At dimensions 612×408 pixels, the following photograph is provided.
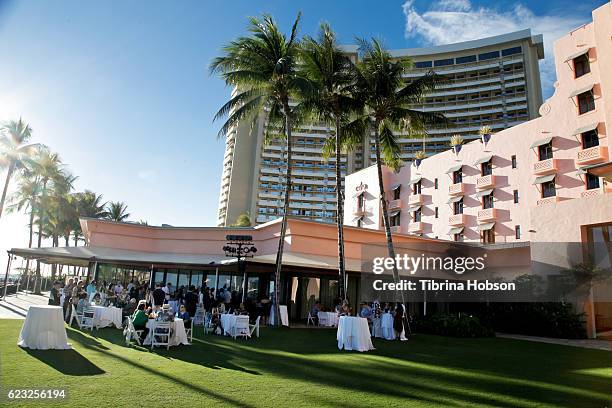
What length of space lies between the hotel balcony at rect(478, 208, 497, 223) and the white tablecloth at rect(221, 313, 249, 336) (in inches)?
959

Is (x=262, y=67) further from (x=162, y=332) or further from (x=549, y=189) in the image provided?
(x=549, y=189)

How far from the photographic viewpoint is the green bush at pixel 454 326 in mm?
16891

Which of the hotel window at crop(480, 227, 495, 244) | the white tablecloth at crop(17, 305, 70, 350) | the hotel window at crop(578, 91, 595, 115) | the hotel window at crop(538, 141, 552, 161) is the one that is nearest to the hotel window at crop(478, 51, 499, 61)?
the hotel window at crop(538, 141, 552, 161)

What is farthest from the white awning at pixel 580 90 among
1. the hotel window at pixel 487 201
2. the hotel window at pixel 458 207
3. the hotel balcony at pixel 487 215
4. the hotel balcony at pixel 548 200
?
the hotel window at pixel 458 207

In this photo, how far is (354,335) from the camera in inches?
455

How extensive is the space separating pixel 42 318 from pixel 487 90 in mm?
64718

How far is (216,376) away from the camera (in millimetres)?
7059

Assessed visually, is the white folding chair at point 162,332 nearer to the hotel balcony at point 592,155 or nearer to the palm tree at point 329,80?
the palm tree at point 329,80

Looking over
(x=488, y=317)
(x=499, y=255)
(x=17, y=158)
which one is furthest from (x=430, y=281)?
(x=17, y=158)

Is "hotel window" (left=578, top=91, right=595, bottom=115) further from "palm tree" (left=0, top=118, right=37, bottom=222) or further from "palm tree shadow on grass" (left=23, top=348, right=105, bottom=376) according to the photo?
"palm tree" (left=0, top=118, right=37, bottom=222)

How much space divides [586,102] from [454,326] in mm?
17594

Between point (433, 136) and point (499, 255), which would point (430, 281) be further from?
point (433, 136)

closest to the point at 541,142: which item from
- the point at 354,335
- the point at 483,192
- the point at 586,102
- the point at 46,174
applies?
the point at 586,102

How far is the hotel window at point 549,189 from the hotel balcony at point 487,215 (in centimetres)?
390
